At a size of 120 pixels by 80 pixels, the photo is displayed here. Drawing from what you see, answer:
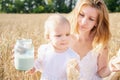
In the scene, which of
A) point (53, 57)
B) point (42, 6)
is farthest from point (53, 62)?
point (42, 6)

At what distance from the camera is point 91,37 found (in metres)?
3.61

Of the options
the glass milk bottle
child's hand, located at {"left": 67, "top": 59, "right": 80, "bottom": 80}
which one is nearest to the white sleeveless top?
child's hand, located at {"left": 67, "top": 59, "right": 80, "bottom": 80}

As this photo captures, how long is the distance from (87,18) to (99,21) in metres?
0.18

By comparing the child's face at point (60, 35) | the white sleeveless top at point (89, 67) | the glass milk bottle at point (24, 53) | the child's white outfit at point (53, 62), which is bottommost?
the white sleeveless top at point (89, 67)

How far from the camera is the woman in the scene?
3.33 meters

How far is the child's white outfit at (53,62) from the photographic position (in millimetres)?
3014

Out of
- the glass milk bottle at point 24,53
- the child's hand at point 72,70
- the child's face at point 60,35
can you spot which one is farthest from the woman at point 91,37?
the glass milk bottle at point 24,53

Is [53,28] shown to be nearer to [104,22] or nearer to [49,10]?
[104,22]

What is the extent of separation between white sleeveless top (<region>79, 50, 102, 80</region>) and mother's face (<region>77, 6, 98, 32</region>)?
0.95 feet

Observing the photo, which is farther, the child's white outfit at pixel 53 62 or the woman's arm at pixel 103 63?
the woman's arm at pixel 103 63

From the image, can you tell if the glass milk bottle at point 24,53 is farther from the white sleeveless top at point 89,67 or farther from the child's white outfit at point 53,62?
the white sleeveless top at point 89,67

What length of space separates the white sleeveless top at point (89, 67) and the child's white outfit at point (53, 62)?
571 mm

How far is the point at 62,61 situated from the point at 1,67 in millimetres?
1293

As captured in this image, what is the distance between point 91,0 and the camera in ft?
11.3
